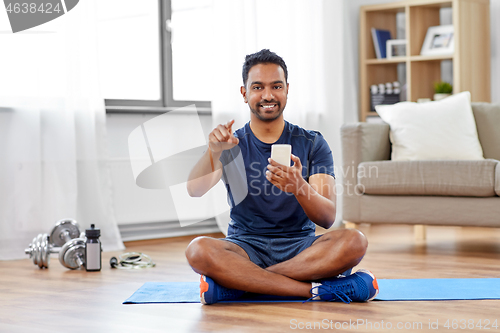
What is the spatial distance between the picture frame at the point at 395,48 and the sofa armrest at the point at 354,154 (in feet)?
5.20

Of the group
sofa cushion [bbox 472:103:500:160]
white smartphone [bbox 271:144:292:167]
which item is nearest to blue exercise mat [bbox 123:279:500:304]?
white smartphone [bbox 271:144:292:167]

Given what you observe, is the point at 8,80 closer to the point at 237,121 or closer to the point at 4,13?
the point at 4,13

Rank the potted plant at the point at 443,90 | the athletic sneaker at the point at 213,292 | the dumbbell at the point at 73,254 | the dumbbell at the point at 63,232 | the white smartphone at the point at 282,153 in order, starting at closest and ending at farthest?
1. the white smartphone at the point at 282,153
2. the athletic sneaker at the point at 213,292
3. the dumbbell at the point at 73,254
4. the dumbbell at the point at 63,232
5. the potted plant at the point at 443,90

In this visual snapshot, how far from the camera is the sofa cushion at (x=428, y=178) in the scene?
3.07 m

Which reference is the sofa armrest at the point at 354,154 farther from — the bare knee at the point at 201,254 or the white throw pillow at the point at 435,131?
the bare knee at the point at 201,254

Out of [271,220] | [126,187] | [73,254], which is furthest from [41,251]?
[271,220]

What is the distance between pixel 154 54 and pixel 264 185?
2.30 metres

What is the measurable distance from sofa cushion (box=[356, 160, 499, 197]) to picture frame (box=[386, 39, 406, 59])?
1.84 metres

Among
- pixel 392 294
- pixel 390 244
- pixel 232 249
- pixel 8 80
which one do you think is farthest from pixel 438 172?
pixel 8 80

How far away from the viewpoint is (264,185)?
2.06 m

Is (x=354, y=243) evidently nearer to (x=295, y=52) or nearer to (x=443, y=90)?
(x=295, y=52)

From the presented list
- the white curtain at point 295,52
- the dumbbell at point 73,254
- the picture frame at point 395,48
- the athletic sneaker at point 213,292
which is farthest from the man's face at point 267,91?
the picture frame at point 395,48

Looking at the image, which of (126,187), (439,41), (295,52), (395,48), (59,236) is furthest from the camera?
(395,48)

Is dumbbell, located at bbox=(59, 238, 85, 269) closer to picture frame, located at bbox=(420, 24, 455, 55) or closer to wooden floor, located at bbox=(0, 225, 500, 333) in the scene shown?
wooden floor, located at bbox=(0, 225, 500, 333)
